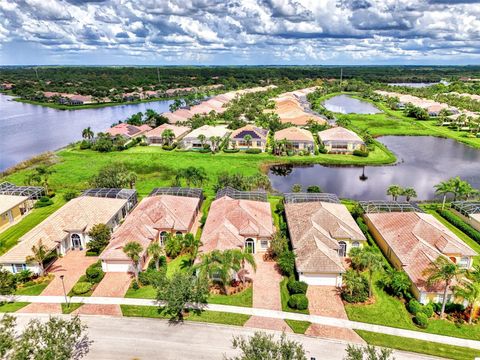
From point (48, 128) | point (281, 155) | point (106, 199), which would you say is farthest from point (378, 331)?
point (48, 128)

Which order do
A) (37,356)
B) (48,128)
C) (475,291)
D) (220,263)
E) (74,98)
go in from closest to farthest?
1. (37,356)
2. (475,291)
3. (220,263)
4. (48,128)
5. (74,98)

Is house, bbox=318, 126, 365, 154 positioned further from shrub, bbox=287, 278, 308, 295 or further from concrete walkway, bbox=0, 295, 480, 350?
concrete walkway, bbox=0, 295, 480, 350

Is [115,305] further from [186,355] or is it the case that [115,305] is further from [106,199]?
[106,199]

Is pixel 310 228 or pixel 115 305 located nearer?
pixel 115 305

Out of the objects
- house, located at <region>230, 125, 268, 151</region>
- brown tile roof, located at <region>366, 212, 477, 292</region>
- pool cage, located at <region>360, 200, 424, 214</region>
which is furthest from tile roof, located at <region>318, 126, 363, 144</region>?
brown tile roof, located at <region>366, 212, 477, 292</region>

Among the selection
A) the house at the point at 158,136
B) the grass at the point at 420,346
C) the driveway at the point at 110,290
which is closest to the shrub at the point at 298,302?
the grass at the point at 420,346
